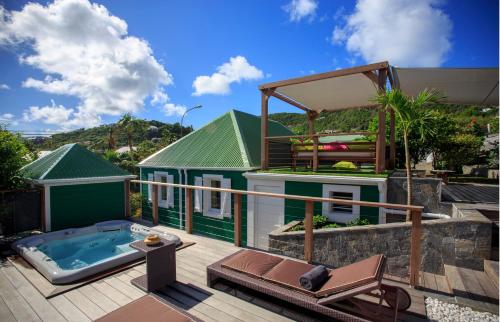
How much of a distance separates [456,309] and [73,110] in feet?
204

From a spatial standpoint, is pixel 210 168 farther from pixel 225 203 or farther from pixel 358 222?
pixel 358 222

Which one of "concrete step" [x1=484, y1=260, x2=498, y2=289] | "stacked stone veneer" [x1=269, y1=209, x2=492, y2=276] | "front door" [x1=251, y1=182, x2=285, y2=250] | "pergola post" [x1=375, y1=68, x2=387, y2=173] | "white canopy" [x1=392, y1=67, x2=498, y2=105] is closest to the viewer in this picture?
"concrete step" [x1=484, y1=260, x2=498, y2=289]

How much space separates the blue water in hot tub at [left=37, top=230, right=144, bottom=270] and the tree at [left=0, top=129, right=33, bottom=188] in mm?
1921

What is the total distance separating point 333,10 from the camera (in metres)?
8.45

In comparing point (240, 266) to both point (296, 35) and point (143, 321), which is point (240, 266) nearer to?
point (143, 321)

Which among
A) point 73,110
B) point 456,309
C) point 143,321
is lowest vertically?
point 456,309

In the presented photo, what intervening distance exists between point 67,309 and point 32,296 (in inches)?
30.4

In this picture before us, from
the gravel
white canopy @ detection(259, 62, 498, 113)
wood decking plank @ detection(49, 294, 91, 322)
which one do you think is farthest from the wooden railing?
white canopy @ detection(259, 62, 498, 113)

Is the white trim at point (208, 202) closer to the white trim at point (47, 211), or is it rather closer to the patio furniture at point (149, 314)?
the white trim at point (47, 211)

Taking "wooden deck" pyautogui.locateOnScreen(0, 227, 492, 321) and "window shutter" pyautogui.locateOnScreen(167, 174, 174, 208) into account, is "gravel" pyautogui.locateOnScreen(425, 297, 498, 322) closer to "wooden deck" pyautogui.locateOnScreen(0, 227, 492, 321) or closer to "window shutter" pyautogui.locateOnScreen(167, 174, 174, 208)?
"wooden deck" pyautogui.locateOnScreen(0, 227, 492, 321)

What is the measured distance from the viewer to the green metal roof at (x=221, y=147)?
10.3 metres

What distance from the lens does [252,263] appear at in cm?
355

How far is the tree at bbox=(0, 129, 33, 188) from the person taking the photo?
20.0ft

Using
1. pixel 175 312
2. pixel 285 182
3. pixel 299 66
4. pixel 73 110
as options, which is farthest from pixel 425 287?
pixel 73 110
